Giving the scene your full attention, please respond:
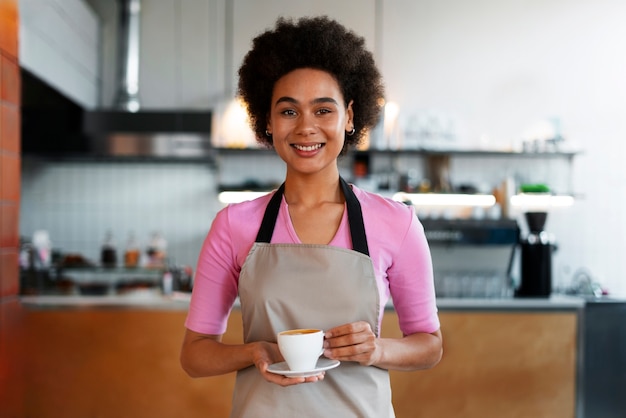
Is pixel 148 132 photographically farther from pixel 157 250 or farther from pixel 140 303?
pixel 140 303

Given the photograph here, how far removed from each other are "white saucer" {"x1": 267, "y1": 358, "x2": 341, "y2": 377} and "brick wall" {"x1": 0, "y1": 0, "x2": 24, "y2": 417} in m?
1.92

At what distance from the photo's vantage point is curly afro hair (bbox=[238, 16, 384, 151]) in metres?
1.29

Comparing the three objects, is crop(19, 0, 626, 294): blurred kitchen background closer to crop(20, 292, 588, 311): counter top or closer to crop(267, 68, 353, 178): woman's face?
crop(20, 292, 588, 311): counter top

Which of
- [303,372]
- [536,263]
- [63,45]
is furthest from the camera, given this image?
[63,45]

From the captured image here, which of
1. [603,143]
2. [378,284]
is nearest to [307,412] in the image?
[378,284]

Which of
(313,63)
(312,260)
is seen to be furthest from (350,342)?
(313,63)

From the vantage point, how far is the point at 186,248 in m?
5.29

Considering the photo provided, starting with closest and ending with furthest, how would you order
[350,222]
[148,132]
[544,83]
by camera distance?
1. [350,222]
2. [148,132]
3. [544,83]

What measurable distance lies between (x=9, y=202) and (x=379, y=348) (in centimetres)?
206

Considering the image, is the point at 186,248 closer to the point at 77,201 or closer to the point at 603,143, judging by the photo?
the point at 77,201

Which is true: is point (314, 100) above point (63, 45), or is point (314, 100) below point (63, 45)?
below

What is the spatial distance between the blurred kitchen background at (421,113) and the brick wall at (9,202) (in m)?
2.38

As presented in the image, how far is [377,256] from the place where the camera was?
1271 millimetres

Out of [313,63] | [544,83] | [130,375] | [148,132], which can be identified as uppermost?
[544,83]
